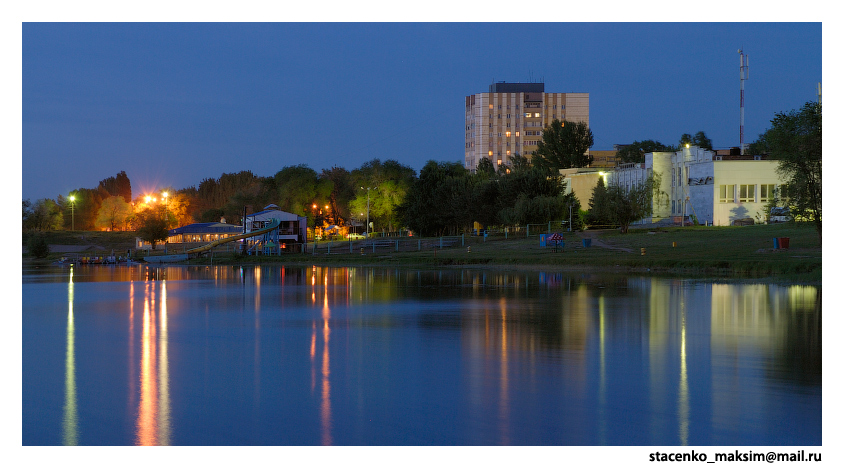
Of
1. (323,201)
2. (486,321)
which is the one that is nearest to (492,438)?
(486,321)

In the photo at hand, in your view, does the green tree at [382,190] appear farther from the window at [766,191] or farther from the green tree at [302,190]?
the window at [766,191]

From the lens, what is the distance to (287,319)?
23.1m

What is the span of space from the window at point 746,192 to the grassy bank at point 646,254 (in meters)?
12.8

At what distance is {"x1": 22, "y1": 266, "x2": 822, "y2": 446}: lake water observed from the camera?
10.7 m

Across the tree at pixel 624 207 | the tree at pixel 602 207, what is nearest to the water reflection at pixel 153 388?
the tree at pixel 624 207

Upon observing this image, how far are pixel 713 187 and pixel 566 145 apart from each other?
5903cm

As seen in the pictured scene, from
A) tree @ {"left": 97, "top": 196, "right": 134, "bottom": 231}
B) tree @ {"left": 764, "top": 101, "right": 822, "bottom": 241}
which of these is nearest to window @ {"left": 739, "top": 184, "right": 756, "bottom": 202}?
tree @ {"left": 764, "top": 101, "right": 822, "bottom": 241}

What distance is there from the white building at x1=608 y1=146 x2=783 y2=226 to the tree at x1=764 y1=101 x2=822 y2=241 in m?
36.4

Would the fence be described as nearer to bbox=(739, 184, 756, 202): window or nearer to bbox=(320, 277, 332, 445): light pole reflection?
bbox=(739, 184, 756, 202): window

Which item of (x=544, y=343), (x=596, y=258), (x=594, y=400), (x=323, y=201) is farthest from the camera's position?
(x=323, y=201)

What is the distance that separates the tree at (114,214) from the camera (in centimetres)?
14688

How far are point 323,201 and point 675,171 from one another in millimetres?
62462

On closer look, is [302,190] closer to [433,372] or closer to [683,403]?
[433,372]
